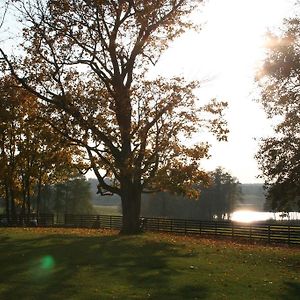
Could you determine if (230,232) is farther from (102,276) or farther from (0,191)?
(0,191)

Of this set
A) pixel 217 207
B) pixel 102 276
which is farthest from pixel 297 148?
pixel 217 207

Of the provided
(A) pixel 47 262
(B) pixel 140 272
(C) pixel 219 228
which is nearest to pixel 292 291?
(B) pixel 140 272

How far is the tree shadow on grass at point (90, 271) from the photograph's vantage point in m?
11.5

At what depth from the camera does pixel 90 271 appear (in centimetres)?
1417

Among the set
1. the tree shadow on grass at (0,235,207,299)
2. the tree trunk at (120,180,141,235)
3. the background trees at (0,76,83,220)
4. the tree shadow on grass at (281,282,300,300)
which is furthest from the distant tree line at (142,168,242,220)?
the tree shadow on grass at (281,282,300,300)

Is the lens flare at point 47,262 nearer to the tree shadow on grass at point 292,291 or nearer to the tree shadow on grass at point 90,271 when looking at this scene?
the tree shadow on grass at point 90,271

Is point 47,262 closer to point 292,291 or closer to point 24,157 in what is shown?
point 292,291

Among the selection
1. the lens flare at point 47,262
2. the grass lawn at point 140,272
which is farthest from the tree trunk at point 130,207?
the lens flare at point 47,262

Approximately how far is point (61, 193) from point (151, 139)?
249 ft

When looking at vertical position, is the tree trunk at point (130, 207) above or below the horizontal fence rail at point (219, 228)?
above

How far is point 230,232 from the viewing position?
3497 centimetres

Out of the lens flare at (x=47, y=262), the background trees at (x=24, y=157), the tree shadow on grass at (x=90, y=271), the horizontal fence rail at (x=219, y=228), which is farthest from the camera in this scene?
Answer: the background trees at (x=24, y=157)

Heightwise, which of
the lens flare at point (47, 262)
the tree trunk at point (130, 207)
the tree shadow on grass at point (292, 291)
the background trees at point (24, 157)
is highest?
the background trees at point (24, 157)

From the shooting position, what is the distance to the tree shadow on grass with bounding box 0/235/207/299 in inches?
452
